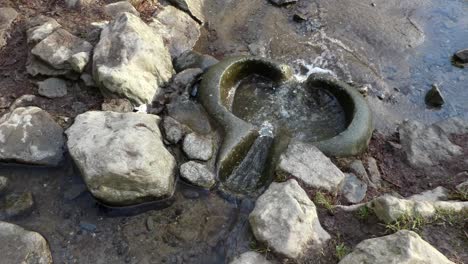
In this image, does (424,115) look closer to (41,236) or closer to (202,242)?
(202,242)

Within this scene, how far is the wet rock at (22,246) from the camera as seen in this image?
16.5 feet

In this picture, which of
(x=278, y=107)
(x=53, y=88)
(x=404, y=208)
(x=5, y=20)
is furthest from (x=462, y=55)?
(x=5, y=20)

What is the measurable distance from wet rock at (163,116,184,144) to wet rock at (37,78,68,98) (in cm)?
191

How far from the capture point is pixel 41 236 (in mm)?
5352

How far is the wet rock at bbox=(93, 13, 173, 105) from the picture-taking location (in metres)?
6.92

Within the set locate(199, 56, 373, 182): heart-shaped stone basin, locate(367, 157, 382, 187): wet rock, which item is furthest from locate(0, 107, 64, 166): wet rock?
locate(367, 157, 382, 187): wet rock

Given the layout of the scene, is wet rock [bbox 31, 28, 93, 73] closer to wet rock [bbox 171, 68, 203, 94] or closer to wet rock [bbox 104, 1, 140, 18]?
wet rock [bbox 104, 1, 140, 18]

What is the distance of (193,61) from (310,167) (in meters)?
3.28

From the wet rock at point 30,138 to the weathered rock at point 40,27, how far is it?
5.46ft

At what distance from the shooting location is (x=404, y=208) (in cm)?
523

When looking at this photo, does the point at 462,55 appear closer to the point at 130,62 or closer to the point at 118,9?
the point at 130,62

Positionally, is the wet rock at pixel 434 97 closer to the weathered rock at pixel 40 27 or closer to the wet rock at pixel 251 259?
the wet rock at pixel 251 259

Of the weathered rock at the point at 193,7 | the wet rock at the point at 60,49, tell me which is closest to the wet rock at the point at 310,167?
the wet rock at the point at 60,49

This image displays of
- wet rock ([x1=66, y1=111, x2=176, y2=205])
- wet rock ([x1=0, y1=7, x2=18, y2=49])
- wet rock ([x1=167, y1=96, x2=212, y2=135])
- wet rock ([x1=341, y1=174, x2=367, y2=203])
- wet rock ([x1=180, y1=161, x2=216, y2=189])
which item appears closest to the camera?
wet rock ([x1=66, y1=111, x2=176, y2=205])
